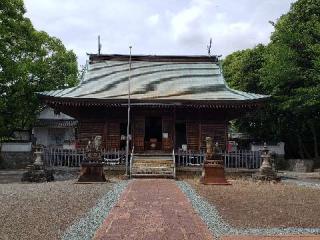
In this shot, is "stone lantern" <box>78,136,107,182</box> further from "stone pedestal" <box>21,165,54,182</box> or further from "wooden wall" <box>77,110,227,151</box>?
"wooden wall" <box>77,110,227,151</box>

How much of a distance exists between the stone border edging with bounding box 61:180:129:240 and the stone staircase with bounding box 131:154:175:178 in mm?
7951

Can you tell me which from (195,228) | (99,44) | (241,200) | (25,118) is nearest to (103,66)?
(99,44)

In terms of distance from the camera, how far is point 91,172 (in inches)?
701

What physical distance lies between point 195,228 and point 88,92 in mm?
18445

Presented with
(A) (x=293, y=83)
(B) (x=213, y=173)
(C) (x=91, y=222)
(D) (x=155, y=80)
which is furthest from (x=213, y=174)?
(A) (x=293, y=83)

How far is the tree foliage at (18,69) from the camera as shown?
25312 mm

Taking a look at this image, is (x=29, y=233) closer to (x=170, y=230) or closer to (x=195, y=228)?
(x=170, y=230)

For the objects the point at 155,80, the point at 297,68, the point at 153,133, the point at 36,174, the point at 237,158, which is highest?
the point at 297,68

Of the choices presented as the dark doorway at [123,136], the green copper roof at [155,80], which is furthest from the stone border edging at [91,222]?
the dark doorway at [123,136]

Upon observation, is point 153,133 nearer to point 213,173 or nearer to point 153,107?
point 153,107

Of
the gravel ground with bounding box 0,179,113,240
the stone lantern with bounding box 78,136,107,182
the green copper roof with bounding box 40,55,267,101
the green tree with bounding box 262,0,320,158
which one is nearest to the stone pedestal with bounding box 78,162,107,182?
the stone lantern with bounding box 78,136,107,182

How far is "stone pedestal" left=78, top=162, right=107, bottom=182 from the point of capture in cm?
1769

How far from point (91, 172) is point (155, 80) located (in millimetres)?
12049

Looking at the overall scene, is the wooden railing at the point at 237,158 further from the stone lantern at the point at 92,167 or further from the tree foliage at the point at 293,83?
the stone lantern at the point at 92,167
